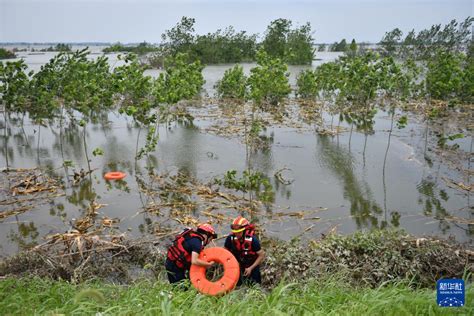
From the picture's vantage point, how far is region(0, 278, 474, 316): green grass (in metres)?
3.78

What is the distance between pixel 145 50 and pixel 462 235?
48873mm

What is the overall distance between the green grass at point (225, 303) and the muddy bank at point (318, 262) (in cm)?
115

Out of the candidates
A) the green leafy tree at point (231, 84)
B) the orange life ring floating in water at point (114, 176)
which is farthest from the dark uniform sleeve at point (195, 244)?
the green leafy tree at point (231, 84)

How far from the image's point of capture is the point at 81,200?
9.34 meters

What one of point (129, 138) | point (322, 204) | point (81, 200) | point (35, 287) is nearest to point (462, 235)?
point (322, 204)

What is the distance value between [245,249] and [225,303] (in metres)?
1.83

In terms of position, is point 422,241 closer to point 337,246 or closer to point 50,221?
point 337,246

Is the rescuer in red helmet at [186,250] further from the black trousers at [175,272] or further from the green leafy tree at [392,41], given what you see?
the green leafy tree at [392,41]

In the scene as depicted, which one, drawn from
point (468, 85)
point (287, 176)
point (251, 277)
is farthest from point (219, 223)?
point (468, 85)

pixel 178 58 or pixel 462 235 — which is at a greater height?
pixel 178 58

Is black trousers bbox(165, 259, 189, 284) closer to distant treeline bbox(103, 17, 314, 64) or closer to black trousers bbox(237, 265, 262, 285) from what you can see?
black trousers bbox(237, 265, 262, 285)

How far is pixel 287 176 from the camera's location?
1100 centimetres

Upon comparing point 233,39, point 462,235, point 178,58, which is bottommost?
point 462,235

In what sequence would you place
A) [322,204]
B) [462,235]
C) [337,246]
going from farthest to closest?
[322,204], [462,235], [337,246]
